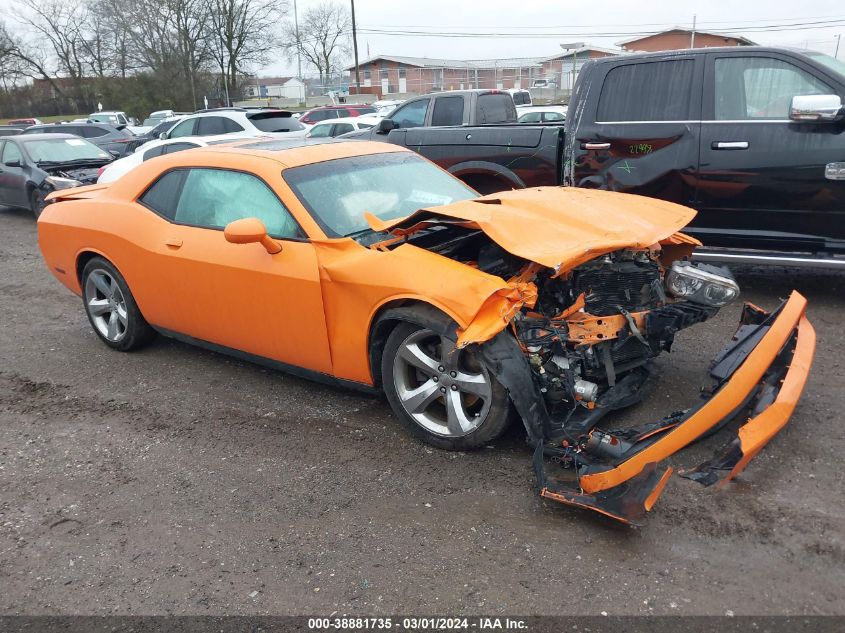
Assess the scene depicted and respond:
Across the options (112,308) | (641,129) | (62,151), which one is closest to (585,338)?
(641,129)

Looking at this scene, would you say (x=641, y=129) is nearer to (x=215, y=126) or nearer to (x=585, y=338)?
(x=585, y=338)

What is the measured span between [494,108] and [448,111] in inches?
30.5

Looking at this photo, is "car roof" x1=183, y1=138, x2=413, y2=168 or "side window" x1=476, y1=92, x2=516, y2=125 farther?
"side window" x1=476, y1=92, x2=516, y2=125

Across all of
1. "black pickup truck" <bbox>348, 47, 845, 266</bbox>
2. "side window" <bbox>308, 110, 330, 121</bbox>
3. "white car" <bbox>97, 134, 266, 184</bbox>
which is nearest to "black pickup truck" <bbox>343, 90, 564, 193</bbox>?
"black pickup truck" <bbox>348, 47, 845, 266</bbox>

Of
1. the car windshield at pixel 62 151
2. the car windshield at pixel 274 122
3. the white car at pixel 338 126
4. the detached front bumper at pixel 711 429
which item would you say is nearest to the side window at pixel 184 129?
the car windshield at pixel 274 122

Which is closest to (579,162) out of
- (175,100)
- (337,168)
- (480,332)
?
(337,168)

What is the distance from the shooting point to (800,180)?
546 centimetres

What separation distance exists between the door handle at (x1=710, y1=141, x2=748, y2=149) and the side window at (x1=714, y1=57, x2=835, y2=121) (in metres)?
0.21

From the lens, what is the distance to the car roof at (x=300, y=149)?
446 centimetres

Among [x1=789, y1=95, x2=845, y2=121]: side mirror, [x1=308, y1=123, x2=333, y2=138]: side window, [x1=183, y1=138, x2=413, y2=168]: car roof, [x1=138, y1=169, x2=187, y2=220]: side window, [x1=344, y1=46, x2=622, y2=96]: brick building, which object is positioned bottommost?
[x1=308, y1=123, x2=333, y2=138]: side window

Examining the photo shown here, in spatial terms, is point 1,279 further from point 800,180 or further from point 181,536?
point 800,180

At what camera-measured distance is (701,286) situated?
3771 mm

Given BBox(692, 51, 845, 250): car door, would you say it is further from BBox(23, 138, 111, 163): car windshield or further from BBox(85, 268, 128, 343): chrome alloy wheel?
BBox(23, 138, 111, 163): car windshield

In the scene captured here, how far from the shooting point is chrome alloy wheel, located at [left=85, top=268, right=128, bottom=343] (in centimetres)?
532
